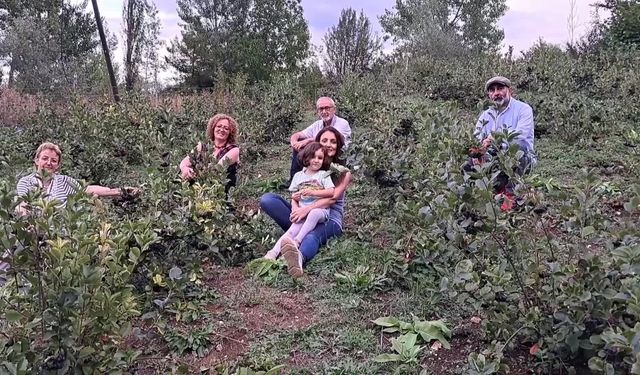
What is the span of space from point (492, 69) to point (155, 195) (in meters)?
9.60

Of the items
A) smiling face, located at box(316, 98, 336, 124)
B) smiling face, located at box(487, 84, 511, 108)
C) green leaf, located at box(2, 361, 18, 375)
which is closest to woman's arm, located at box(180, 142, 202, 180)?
smiling face, located at box(316, 98, 336, 124)

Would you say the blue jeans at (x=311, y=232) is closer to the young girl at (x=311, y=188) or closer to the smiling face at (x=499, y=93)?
the young girl at (x=311, y=188)

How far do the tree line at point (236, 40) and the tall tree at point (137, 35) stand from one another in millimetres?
44

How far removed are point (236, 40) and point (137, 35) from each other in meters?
5.09

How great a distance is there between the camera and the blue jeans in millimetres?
3865

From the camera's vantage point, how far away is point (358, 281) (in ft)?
11.0

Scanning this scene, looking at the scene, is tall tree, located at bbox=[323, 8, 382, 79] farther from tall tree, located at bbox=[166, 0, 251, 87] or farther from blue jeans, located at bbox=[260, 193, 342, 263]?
blue jeans, located at bbox=[260, 193, 342, 263]

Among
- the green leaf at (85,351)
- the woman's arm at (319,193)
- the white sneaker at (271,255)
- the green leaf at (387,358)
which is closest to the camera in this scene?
the green leaf at (85,351)

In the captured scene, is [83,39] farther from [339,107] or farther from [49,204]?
[49,204]

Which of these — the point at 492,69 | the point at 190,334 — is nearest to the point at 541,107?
the point at 492,69

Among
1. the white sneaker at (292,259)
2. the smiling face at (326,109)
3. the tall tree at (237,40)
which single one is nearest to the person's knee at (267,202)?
the white sneaker at (292,259)

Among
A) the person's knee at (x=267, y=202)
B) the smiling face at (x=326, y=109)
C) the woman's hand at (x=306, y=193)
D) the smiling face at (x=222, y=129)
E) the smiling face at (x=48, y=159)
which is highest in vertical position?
the smiling face at (x=326, y=109)

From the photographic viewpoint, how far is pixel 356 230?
441 centimetres

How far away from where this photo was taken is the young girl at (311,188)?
13.2ft
